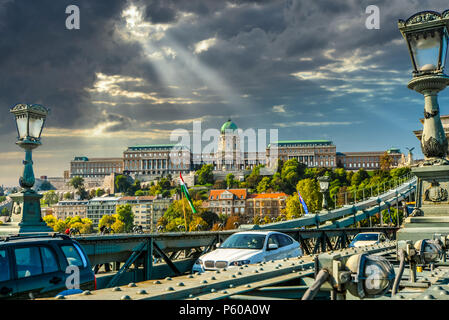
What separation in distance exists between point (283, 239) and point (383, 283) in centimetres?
1044

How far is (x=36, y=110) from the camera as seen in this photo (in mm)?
11281

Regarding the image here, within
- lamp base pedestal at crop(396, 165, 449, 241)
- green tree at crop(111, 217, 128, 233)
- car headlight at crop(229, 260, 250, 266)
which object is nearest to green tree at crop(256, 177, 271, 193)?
green tree at crop(111, 217, 128, 233)

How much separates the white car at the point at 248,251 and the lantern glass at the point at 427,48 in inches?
220

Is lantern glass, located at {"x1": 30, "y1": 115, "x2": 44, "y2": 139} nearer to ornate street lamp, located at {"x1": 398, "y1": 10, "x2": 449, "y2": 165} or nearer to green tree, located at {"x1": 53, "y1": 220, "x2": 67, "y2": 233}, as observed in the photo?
ornate street lamp, located at {"x1": 398, "y1": 10, "x2": 449, "y2": 165}

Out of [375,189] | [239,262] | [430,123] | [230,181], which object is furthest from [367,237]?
[230,181]

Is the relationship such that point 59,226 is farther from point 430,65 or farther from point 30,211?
point 430,65

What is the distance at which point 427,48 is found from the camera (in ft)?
33.8

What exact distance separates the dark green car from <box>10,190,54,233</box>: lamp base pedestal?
297cm

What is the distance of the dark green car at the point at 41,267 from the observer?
233 inches
